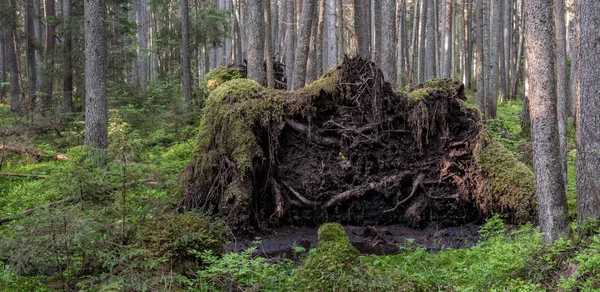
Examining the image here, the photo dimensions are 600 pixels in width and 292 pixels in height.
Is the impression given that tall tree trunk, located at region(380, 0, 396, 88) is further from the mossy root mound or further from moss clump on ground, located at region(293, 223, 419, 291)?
moss clump on ground, located at region(293, 223, 419, 291)

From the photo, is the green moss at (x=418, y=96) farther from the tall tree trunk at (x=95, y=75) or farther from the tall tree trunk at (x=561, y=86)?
the tall tree trunk at (x=95, y=75)

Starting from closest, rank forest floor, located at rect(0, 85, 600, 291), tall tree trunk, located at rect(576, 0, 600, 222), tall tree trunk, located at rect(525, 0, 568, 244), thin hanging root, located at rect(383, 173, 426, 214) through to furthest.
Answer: forest floor, located at rect(0, 85, 600, 291) < tall tree trunk, located at rect(576, 0, 600, 222) < tall tree trunk, located at rect(525, 0, 568, 244) < thin hanging root, located at rect(383, 173, 426, 214)

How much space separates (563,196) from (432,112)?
450 centimetres

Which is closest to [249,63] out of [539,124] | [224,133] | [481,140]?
[224,133]

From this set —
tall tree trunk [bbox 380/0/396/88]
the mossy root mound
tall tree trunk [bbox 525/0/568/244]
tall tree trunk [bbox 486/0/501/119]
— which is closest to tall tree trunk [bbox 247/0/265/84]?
the mossy root mound

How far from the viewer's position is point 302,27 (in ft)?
44.0

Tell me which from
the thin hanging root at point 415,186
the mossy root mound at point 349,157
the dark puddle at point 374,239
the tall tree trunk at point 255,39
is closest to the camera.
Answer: the dark puddle at point 374,239

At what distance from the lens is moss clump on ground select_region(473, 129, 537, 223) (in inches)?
360

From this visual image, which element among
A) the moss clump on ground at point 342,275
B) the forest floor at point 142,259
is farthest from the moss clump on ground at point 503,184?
the moss clump on ground at point 342,275

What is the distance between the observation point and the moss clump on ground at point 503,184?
30.0 feet

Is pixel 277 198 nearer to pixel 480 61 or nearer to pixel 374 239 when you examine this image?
pixel 374 239

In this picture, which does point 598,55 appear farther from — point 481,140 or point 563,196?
point 481,140

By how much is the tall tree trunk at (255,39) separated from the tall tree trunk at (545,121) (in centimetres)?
790

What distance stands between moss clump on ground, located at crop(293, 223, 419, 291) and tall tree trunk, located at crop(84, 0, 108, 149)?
24.9 ft
